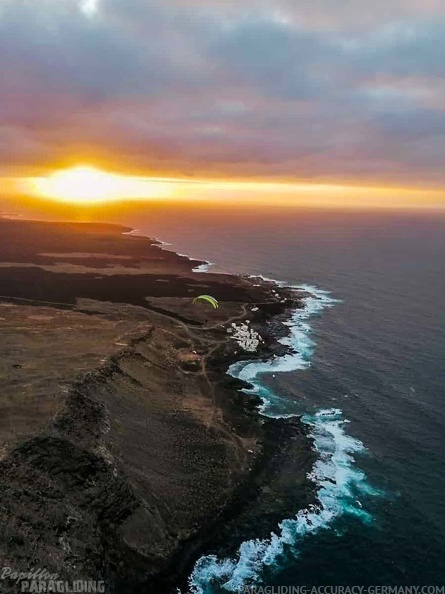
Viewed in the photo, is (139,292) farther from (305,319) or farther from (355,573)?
(355,573)

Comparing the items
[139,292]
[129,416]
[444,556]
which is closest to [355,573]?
[444,556]

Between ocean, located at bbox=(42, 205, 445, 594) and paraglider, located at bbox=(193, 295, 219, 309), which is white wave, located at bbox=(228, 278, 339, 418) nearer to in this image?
ocean, located at bbox=(42, 205, 445, 594)

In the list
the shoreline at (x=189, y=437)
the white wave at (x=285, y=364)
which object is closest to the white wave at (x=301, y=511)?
the white wave at (x=285, y=364)

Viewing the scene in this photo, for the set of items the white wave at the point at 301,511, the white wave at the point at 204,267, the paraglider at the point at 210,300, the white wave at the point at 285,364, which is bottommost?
the white wave at the point at 301,511

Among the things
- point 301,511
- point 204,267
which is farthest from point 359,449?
point 204,267

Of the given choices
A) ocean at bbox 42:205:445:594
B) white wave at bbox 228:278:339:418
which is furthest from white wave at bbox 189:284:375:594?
ocean at bbox 42:205:445:594

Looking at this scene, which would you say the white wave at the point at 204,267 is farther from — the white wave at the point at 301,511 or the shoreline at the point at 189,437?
the white wave at the point at 301,511

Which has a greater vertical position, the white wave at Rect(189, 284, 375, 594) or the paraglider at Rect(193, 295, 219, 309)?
the paraglider at Rect(193, 295, 219, 309)

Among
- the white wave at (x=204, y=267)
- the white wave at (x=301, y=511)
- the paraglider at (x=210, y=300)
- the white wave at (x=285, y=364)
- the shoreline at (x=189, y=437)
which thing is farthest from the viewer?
the white wave at (x=204, y=267)
